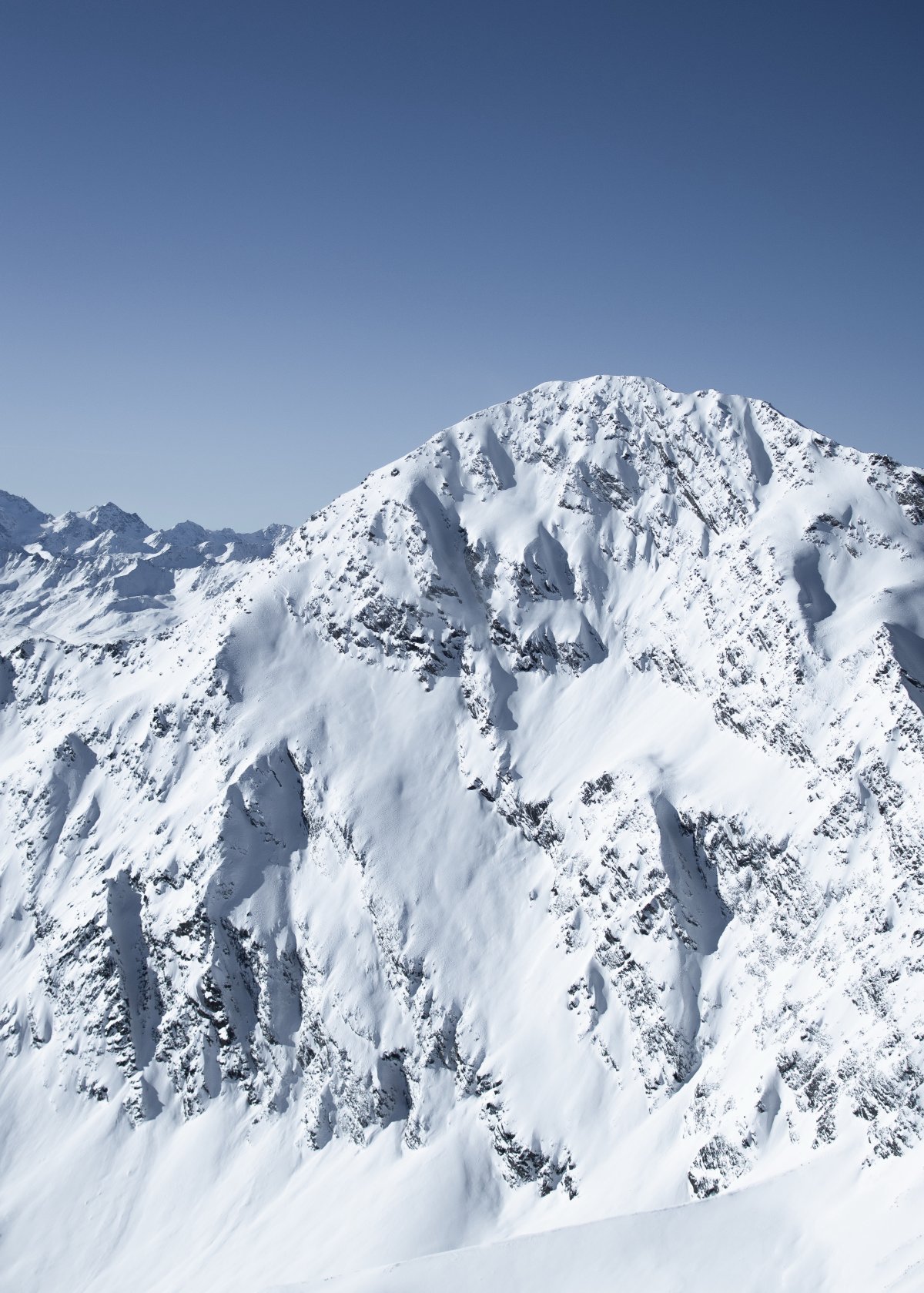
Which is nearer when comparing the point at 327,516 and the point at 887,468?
the point at 887,468

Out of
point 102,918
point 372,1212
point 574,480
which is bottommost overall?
point 372,1212

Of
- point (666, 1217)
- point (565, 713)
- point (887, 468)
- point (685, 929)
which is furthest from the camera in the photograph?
point (565, 713)

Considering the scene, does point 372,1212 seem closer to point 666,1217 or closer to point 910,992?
point 666,1217

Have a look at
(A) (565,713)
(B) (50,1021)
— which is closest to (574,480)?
(A) (565,713)

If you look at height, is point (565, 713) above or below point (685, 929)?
above

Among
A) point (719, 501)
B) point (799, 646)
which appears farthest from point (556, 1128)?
point (719, 501)

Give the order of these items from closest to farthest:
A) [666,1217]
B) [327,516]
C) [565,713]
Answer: [666,1217] → [565,713] → [327,516]

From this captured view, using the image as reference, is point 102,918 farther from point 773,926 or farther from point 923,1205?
point 923,1205
